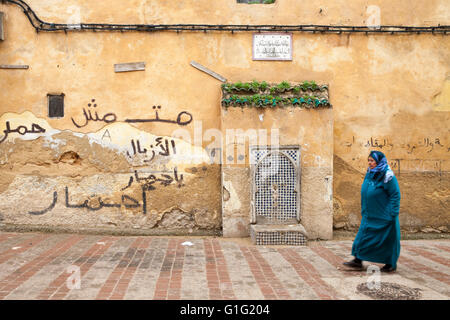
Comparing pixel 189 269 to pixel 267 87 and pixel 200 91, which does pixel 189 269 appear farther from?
pixel 267 87

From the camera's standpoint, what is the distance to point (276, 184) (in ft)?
21.2

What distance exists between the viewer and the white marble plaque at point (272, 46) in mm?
6992

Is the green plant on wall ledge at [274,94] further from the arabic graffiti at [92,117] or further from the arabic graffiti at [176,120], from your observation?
the arabic graffiti at [92,117]

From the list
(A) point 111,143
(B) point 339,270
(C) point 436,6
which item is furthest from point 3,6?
(C) point 436,6

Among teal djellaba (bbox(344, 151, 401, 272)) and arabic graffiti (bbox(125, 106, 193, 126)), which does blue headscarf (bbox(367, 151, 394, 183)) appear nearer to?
teal djellaba (bbox(344, 151, 401, 272))

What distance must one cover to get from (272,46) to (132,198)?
3.79 metres

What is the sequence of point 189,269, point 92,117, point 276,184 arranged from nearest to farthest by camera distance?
point 189,269, point 276,184, point 92,117

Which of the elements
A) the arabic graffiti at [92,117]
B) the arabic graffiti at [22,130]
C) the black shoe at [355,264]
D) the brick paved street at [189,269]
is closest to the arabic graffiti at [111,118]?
the arabic graffiti at [92,117]

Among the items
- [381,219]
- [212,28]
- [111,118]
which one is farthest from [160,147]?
[381,219]

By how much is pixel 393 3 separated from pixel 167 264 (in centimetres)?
620

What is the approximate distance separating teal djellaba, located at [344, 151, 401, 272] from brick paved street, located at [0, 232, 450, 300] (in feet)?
0.77

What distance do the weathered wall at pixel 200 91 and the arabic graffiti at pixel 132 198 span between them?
3.0 inches

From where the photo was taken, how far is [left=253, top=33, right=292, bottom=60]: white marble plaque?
6.99m

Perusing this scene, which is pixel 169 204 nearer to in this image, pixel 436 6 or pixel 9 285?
pixel 9 285
